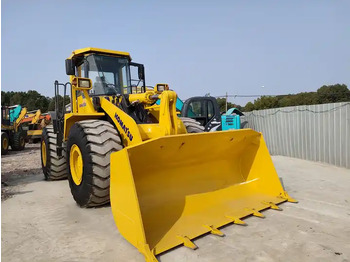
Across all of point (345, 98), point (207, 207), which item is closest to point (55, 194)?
point (207, 207)

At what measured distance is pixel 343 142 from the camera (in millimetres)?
7750

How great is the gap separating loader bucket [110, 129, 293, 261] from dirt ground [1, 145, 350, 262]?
19cm

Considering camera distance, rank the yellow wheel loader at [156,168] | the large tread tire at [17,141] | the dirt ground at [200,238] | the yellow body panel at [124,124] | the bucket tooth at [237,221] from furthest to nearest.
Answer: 1. the large tread tire at [17,141]
2. the yellow body panel at [124,124]
3. the bucket tooth at [237,221]
4. the yellow wheel loader at [156,168]
5. the dirt ground at [200,238]

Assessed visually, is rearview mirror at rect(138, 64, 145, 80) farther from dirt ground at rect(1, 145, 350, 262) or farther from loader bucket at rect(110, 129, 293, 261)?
dirt ground at rect(1, 145, 350, 262)

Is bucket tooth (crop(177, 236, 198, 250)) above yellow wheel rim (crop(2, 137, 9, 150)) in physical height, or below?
below

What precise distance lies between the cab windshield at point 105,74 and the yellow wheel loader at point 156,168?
0.06 feet

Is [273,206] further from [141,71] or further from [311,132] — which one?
[311,132]

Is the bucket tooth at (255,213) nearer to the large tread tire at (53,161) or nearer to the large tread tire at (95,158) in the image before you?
the large tread tire at (95,158)

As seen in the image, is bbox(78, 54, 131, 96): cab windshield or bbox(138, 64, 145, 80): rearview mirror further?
bbox(138, 64, 145, 80): rearview mirror

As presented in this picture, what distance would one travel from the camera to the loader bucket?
3.14 metres

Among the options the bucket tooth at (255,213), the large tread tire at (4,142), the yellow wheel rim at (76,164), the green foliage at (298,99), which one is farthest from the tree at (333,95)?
the yellow wheel rim at (76,164)

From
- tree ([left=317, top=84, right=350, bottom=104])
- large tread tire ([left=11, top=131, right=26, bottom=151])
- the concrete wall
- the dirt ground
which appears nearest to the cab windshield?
the dirt ground

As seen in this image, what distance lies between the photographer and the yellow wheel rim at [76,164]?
15.0 ft

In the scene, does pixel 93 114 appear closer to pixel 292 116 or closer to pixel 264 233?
pixel 264 233
